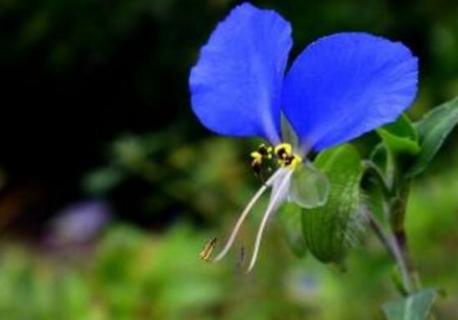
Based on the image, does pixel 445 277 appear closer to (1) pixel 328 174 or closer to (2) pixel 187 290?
(2) pixel 187 290

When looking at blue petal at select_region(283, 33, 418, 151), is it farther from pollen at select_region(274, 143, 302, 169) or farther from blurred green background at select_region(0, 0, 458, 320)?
blurred green background at select_region(0, 0, 458, 320)

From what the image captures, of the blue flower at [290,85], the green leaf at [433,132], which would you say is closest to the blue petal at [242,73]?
the blue flower at [290,85]

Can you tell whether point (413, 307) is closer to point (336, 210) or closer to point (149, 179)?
point (336, 210)

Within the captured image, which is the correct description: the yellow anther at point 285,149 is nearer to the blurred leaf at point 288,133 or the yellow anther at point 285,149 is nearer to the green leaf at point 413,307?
the blurred leaf at point 288,133

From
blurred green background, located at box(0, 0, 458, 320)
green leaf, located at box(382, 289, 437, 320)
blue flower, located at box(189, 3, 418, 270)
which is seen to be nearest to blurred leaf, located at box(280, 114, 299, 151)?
blue flower, located at box(189, 3, 418, 270)

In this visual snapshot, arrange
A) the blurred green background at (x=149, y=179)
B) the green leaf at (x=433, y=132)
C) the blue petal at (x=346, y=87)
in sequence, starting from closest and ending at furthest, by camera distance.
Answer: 1. the blue petal at (x=346, y=87)
2. the green leaf at (x=433, y=132)
3. the blurred green background at (x=149, y=179)

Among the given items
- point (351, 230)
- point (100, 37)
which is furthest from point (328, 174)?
point (100, 37)
